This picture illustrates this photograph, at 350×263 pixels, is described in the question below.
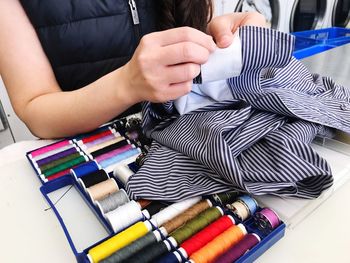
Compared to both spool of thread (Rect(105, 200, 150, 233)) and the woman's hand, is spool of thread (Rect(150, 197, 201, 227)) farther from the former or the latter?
the woman's hand

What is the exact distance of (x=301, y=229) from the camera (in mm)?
310

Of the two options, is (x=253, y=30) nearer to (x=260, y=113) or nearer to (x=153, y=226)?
(x=260, y=113)

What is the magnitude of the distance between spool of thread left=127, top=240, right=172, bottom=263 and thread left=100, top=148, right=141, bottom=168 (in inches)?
6.6

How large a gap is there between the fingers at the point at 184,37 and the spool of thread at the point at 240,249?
232 mm

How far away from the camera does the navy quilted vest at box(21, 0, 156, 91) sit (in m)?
0.61

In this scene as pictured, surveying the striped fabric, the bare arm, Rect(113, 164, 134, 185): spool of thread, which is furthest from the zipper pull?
Rect(113, 164, 134, 185): spool of thread

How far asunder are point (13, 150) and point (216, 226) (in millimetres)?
375

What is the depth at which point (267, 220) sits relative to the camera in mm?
299

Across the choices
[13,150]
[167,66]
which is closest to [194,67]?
[167,66]

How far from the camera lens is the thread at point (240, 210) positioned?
1.03ft

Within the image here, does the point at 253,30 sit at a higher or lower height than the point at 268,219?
higher

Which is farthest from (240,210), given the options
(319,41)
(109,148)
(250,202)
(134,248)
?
(319,41)

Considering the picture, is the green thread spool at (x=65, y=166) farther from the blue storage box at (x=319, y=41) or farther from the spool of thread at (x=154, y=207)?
the blue storage box at (x=319, y=41)

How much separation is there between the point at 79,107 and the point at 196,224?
30 cm
